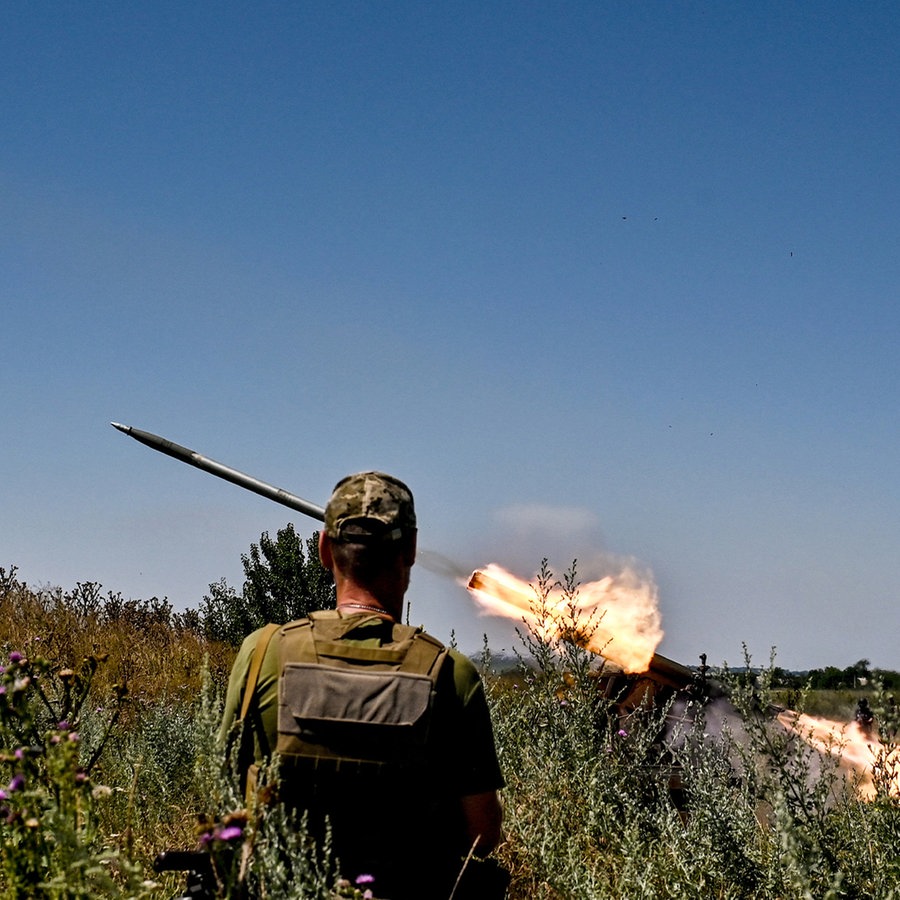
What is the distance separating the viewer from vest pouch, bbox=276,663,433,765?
3.21 meters

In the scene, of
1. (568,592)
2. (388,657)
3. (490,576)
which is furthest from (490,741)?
(490,576)

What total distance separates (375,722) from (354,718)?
0.07 m

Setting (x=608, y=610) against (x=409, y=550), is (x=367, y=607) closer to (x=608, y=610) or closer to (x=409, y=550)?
(x=409, y=550)

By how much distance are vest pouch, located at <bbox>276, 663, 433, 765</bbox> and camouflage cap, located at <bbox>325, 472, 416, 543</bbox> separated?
19.0 inches

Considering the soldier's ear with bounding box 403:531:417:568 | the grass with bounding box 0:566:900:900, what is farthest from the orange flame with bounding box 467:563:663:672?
the soldier's ear with bounding box 403:531:417:568

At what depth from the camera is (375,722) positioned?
3.21 meters

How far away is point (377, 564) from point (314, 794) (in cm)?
76

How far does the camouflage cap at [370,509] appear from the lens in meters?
3.41

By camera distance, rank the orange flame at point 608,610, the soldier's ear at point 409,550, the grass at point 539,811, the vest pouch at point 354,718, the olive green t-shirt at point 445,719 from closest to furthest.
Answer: the grass at point 539,811
the vest pouch at point 354,718
the olive green t-shirt at point 445,719
the soldier's ear at point 409,550
the orange flame at point 608,610

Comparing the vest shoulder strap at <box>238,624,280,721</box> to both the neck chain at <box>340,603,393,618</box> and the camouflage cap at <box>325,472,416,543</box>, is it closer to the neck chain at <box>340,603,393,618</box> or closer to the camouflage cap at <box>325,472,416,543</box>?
the neck chain at <box>340,603,393,618</box>

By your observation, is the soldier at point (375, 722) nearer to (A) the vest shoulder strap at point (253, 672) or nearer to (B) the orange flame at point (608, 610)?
(A) the vest shoulder strap at point (253, 672)

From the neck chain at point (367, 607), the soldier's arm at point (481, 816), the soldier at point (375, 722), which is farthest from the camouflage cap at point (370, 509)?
the soldier's arm at point (481, 816)

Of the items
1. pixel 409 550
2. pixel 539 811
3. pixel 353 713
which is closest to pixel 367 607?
pixel 409 550

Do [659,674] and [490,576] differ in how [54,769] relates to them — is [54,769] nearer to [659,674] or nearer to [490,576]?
[659,674]
